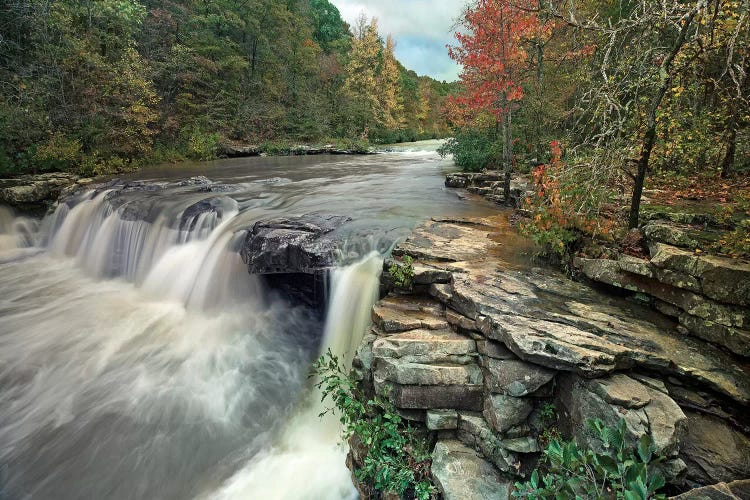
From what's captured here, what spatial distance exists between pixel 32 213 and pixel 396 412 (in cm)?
1270

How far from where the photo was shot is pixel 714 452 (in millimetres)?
2787

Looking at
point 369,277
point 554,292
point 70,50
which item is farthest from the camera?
point 70,50

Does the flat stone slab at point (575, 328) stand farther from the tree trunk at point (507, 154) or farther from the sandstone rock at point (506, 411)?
the tree trunk at point (507, 154)

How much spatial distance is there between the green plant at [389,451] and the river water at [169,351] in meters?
0.81

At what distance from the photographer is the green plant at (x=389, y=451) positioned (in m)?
3.48

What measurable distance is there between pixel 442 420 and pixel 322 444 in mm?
1955

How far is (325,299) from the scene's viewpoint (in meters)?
6.18

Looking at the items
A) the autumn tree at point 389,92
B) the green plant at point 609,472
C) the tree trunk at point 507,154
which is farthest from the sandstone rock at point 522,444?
the autumn tree at point 389,92

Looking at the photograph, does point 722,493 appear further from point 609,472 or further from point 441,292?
point 441,292

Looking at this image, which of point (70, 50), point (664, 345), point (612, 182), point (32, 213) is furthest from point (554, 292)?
point (70, 50)

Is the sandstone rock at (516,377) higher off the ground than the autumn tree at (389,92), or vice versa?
the autumn tree at (389,92)

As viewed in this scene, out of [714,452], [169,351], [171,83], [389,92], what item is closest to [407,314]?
[714,452]

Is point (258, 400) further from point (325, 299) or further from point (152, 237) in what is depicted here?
point (152, 237)

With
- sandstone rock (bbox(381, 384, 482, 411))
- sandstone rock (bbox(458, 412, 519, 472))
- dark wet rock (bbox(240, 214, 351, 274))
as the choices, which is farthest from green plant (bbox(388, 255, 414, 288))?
sandstone rock (bbox(458, 412, 519, 472))
